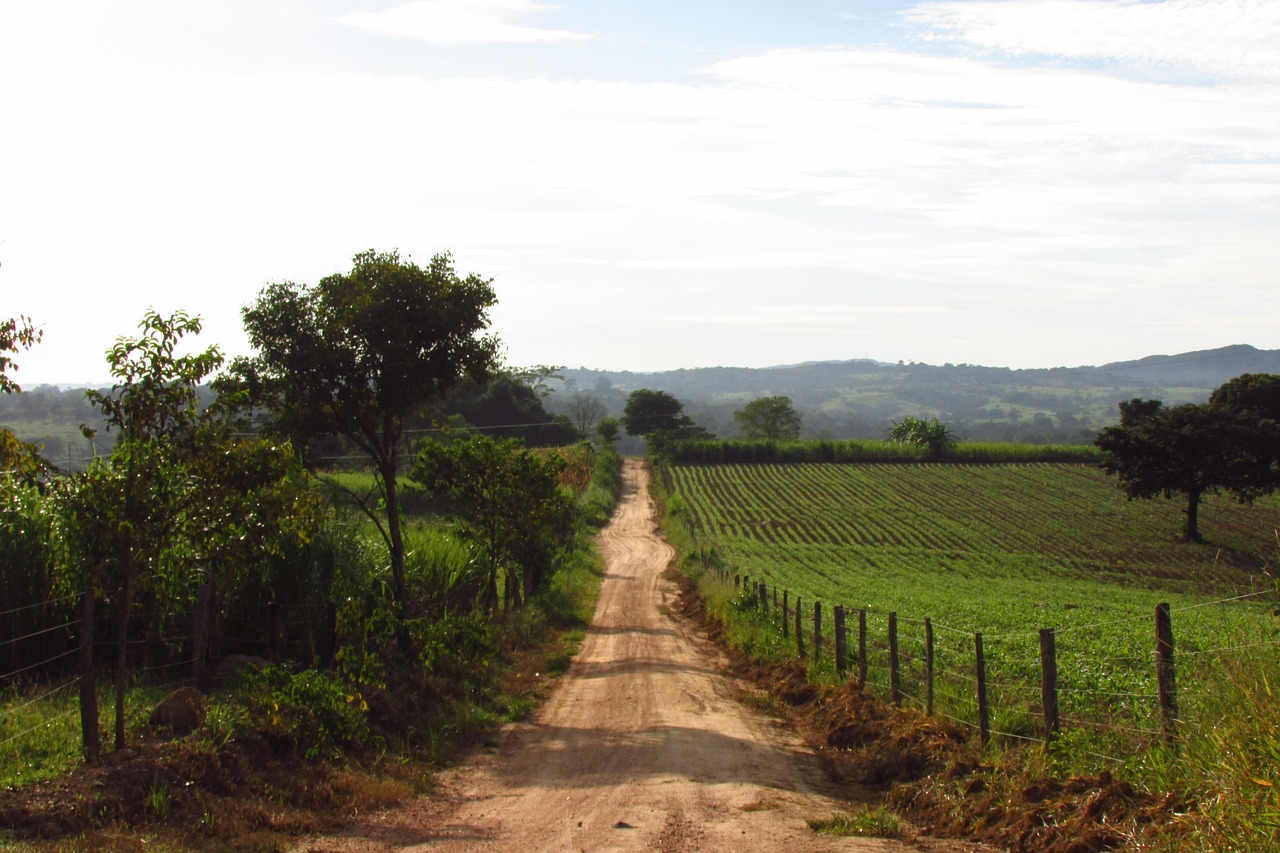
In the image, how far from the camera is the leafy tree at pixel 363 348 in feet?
53.3

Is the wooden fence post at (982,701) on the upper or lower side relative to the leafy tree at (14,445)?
lower

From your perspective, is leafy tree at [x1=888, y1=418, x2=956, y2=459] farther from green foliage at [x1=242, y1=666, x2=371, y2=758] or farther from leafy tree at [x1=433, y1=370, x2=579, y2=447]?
green foliage at [x1=242, y1=666, x2=371, y2=758]

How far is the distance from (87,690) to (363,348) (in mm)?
8702

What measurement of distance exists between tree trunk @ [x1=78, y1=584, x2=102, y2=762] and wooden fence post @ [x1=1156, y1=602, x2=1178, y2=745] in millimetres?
8965

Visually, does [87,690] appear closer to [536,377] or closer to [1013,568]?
[1013,568]

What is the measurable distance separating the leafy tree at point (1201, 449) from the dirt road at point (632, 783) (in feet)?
175

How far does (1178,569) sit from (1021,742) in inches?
1940

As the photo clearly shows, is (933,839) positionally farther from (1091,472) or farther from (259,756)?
(1091,472)

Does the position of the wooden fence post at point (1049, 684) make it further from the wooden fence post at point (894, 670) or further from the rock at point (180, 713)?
the rock at point (180, 713)

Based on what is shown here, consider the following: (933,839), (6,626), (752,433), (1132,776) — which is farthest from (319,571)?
(752,433)

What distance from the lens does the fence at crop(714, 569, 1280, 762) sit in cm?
827

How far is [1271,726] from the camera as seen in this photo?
6332 millimetres

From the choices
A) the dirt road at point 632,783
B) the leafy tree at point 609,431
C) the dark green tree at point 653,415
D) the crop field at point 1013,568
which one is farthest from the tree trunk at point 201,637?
the dark green tree at point 653,415


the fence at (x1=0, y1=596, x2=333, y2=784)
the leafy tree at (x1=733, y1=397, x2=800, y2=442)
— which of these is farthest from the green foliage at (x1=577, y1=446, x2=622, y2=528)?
the fence at (x1=0, y1=596, x2=333, y2=784)
